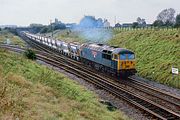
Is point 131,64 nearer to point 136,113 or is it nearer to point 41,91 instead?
point 136,113

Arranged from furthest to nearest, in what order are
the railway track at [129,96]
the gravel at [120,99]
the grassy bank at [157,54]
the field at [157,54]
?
the grassy bank at [157,54] → the field at [157,54] → the gravel at [120,99] → the railway track at [129,96]

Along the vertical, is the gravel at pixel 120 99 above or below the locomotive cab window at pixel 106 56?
below

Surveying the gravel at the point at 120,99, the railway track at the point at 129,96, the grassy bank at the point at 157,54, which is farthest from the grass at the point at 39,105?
the grassy bank at the point at 157,54

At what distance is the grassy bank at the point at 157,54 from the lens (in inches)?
1373

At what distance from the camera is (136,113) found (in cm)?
2169

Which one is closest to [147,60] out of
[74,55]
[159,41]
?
[159,41]

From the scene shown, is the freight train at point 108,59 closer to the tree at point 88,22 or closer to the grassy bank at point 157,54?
the grassy bank at point 157,54

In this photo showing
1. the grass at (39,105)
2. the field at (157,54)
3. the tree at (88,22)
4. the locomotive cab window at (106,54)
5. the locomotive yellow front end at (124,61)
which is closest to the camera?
the grass at (39,105)

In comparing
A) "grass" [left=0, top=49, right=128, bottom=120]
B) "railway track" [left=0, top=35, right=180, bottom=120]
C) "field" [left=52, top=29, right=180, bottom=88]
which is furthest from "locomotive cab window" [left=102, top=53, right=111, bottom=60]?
"grass" [left=0, top=49, right=128, bottom=120]

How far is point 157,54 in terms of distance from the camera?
4150 cm

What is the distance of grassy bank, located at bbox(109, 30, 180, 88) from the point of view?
3488 centimetres

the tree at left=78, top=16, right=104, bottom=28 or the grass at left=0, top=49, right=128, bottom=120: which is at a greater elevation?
the tree at left=78, top=16, right=104, bottom=28

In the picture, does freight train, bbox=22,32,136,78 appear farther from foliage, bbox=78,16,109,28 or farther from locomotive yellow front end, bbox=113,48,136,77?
foliage, bbox=78,16,109,28

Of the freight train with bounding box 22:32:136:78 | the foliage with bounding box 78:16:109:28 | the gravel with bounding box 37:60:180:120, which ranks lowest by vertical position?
the gravel with bounding box 37:60:180:120
